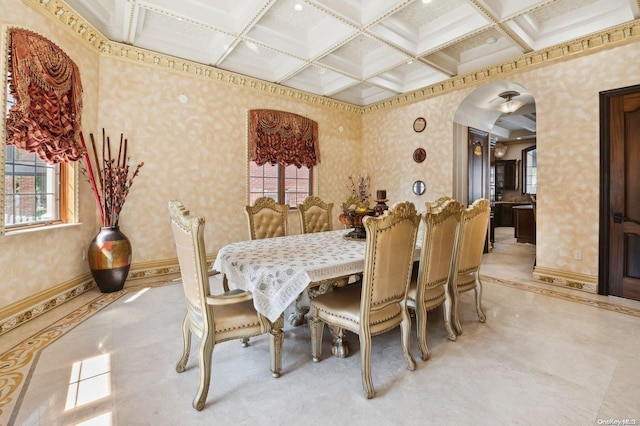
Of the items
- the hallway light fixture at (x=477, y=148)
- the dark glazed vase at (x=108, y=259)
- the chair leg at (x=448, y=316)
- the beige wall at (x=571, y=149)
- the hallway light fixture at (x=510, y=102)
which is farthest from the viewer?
the hallway light fixture at (x=477, y=148)

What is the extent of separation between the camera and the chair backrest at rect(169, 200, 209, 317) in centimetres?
164

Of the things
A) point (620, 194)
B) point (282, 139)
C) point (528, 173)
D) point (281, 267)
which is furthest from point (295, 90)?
point (528, 173)

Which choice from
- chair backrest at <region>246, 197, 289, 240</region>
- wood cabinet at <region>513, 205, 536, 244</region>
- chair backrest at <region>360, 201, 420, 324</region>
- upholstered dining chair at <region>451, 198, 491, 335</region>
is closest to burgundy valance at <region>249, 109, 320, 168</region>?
chair backrest at <region>246, 197, 289, 240</region>

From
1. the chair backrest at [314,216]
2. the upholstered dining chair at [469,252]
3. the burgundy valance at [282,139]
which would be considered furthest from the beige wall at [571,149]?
the burgundy valance at [282,139]

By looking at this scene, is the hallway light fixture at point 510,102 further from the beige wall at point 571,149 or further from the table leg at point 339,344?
the table leg at point 339,344

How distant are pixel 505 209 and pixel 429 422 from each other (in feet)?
33.3

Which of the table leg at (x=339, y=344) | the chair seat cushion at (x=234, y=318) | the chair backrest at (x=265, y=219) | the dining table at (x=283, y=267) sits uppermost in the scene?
the chair backrest at (x=265, y=219)

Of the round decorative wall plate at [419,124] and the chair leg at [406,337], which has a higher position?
the round decorative wall plate at [419,124]

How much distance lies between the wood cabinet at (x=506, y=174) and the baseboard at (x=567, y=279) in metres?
6.46

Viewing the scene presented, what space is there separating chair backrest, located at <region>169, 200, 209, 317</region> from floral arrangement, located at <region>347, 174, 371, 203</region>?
16.4 ft

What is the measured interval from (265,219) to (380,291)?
189 cm

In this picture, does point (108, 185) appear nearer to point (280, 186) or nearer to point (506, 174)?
point (280, 186)

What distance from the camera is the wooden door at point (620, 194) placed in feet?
11.2

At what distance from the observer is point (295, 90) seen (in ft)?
18.3
